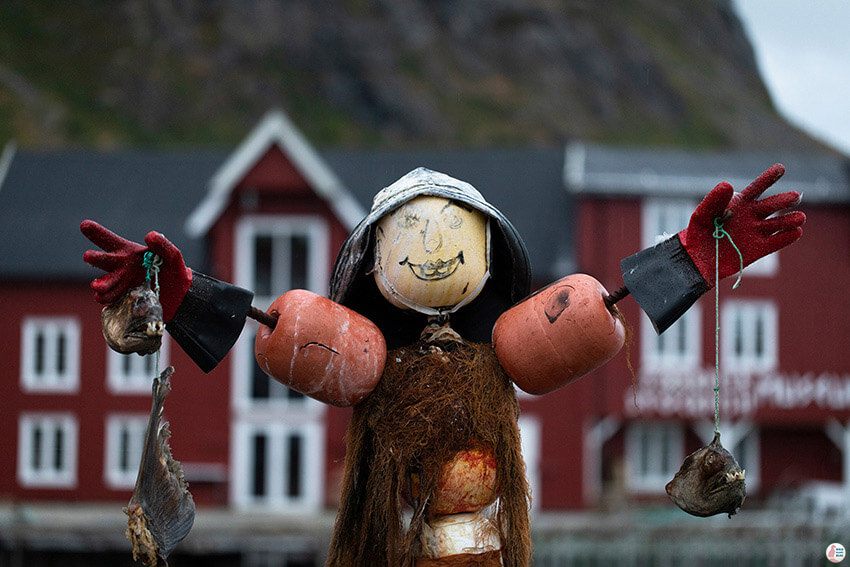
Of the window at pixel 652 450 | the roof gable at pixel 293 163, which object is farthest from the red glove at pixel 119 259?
the window at pixel 652 450

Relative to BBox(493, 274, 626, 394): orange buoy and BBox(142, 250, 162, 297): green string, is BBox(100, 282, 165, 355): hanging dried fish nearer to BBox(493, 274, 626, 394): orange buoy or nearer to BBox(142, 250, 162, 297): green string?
BBox(142, 250, 162, 297): green string

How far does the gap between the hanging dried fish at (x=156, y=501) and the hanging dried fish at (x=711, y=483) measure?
5.03 ft

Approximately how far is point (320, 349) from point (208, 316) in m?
0.38

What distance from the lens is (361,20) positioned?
2258 inches

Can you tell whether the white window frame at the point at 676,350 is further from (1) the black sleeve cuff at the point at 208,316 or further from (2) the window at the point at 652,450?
(1) the black sleeve cuff at the point at 208,316

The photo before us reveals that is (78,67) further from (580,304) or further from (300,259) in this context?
(580,304)

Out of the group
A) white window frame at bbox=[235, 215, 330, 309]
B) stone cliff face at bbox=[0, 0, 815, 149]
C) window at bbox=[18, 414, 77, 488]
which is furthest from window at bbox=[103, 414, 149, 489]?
stone cliff face at bbox=[0, 0, 815, 149]

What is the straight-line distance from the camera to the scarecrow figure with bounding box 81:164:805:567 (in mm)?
3449

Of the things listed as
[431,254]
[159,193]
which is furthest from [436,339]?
[159,193]

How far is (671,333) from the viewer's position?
60.4 ft

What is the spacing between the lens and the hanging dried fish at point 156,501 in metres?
3.22

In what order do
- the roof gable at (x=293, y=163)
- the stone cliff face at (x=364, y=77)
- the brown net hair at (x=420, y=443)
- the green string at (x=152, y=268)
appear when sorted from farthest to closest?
1. the stone cliff face at (x=364, y=77)
2. the roof gable at (x=293, y=163)
3. the brown net hair at (x=420, y=443)
4. the green string at (x=152, y=268)

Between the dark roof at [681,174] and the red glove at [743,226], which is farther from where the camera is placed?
the dark roof at [681,174]

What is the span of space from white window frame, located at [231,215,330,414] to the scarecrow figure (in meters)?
13.8
